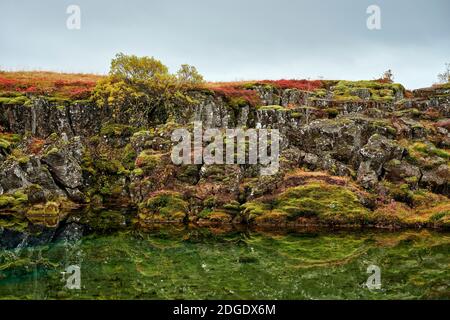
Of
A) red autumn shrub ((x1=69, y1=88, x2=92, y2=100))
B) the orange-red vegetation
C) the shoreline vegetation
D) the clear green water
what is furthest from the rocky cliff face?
the clear green water

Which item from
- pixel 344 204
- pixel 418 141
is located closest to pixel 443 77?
pixel 418 141

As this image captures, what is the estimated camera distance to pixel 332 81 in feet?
173

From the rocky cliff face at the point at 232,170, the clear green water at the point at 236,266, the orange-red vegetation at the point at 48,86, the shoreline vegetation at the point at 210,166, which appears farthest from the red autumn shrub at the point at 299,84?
the clear green water at the point at 236,266

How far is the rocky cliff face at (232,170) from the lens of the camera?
29.2m

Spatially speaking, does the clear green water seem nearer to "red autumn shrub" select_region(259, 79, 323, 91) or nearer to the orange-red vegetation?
the orange-red vegetation

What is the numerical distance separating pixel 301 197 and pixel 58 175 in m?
19.4

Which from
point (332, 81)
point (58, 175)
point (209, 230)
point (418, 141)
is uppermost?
point (332, 81)

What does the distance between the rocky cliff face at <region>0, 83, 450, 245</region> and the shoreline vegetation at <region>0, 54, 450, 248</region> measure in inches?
3.8

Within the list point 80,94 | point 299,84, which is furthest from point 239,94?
point 80,94

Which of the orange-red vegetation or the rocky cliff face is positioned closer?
the rocky cliff face

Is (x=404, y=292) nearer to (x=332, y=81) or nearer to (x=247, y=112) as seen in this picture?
(x=247, y=112)

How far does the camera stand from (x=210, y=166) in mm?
32469

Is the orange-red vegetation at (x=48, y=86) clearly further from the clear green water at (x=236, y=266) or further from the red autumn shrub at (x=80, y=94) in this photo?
the clear green water at (x=236, y=266)

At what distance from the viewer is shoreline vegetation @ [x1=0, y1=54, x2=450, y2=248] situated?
96.5 feet
